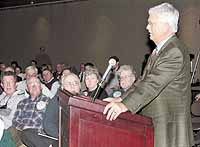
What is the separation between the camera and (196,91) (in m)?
5.24

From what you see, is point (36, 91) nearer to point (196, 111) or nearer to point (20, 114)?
point (20, 114)

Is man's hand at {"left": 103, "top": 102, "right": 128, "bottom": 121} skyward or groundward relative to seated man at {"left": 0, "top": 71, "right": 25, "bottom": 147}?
skyward

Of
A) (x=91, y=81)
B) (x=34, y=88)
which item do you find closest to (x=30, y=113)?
(x=34, y=88)

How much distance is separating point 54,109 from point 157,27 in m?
1.99

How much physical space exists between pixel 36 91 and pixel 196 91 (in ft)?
6.04

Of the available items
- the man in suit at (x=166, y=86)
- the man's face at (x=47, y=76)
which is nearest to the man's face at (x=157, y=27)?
the man in suit at (x=166, y=86)

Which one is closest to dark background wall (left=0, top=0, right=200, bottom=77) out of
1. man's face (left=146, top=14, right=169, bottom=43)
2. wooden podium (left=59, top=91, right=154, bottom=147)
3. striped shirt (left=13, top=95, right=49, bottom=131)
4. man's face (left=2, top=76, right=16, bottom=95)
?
man's face (left=2, top=76, right=16, bottom=95)

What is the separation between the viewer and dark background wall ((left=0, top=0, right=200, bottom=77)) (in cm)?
1089

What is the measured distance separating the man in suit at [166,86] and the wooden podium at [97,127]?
5.1 inches

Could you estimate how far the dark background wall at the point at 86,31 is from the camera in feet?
35.7

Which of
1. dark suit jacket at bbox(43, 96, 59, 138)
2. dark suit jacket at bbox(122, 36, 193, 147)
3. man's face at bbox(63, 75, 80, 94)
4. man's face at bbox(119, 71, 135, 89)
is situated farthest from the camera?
man's face at bbox(119, 71, 135, 89)

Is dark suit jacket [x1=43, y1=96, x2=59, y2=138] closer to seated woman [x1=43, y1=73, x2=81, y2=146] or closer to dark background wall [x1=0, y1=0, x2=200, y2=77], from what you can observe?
seated woman [x1=43, y1=73, x2=81, y2=146]

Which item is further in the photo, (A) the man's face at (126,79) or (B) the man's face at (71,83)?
(A) the man's face at (126,79)

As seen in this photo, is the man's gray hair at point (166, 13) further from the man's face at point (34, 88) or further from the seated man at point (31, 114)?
the man's face at point (34, 88)
